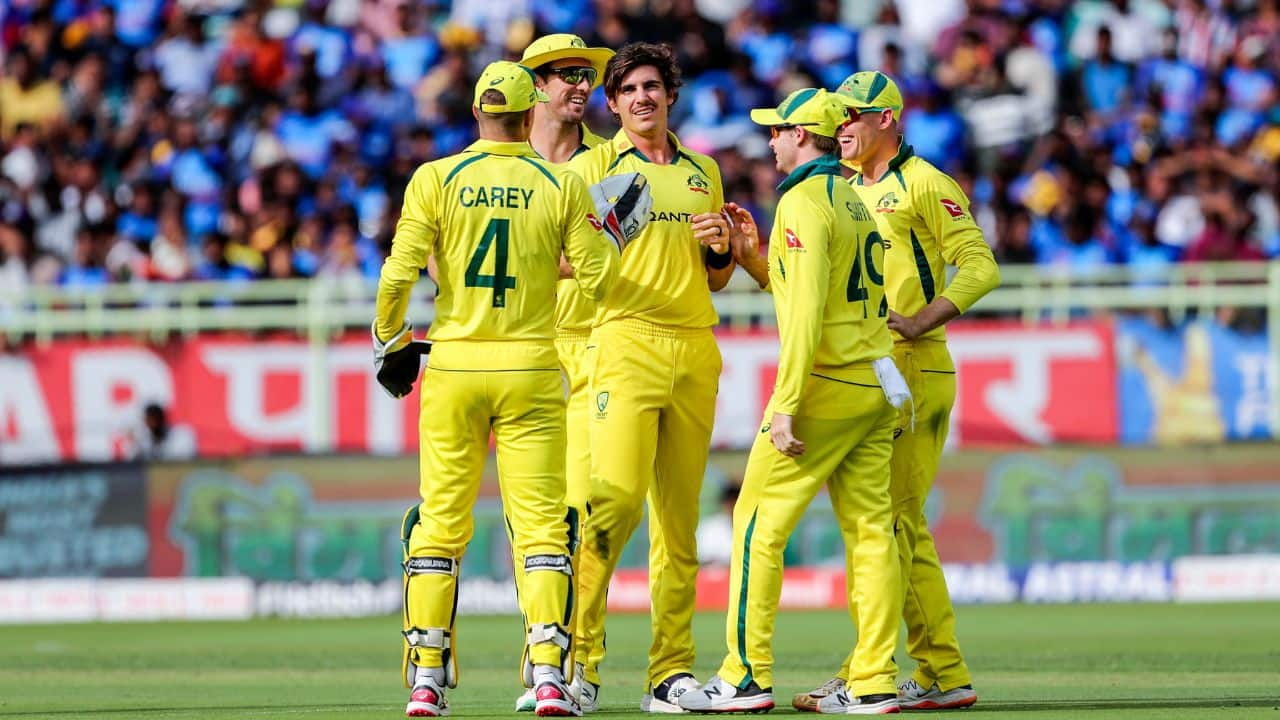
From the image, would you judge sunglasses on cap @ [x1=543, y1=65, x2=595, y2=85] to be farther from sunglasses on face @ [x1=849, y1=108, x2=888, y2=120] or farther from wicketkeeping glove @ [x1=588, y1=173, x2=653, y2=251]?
sunglasses on face @ [x1=849, y1=108, x2=888, y2=120]

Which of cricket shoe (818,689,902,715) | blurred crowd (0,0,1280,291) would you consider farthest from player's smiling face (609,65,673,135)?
blurred crowd (0,0,1280,291)

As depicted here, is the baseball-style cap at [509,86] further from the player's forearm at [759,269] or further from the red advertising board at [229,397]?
the red advertising board at [229,397]

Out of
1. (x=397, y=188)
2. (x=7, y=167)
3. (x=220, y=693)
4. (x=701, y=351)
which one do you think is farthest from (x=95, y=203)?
(x=701, y=351)

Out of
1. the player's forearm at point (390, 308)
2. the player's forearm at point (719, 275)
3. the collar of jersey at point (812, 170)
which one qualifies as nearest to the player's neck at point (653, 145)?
the player's forearm at point (719, 275)

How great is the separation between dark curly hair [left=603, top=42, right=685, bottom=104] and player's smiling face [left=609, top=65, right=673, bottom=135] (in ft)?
0.07

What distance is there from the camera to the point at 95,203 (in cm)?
2111

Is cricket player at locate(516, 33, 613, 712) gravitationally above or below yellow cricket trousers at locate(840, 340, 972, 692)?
above

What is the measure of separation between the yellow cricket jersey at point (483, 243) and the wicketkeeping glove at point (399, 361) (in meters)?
0.08

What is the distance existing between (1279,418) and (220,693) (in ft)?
34.3

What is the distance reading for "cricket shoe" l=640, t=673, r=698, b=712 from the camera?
9.48 meters

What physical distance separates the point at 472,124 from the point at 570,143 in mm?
11426

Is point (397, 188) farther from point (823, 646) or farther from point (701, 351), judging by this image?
point (701, 351)

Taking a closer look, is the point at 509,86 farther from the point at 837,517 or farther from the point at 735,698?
the point at 735,698

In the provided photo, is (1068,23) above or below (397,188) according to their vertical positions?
above
